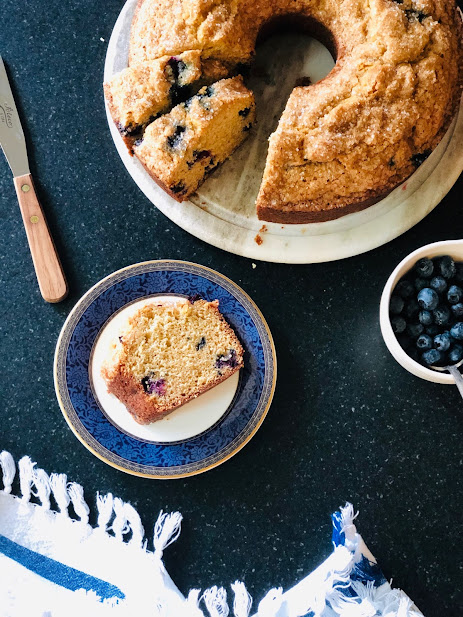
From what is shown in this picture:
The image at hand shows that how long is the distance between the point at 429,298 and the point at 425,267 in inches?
4.6

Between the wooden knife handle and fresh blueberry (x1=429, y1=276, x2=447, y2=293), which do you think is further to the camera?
the wooden knife handle

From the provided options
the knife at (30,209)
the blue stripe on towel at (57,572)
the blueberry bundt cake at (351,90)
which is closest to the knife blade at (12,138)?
the knife at (30,209)

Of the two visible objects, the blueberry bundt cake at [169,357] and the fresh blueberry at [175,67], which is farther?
the blueberry bundt cake at [169,357]

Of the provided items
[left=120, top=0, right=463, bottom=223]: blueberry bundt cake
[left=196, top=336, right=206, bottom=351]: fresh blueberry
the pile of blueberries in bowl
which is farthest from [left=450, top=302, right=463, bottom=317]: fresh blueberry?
[left=196, top=336, right=206, bottom=351]: fresh blueberry

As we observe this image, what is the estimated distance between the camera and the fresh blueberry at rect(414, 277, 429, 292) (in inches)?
93.2

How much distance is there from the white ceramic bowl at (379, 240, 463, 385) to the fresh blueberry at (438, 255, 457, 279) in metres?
0.03

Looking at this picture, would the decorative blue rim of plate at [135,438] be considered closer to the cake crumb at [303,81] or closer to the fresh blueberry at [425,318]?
the fresh blueberry at [425,318]

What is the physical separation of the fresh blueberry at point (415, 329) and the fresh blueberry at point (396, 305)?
0.24 ft

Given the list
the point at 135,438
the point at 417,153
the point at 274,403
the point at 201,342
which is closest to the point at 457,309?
the point at 417,153

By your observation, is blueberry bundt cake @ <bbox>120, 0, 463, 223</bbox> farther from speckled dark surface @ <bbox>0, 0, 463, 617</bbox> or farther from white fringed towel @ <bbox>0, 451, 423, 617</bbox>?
white fringed towel @ <bbox>0, 451, 423, 617</bbox>

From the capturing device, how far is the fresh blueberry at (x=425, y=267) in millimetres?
2344

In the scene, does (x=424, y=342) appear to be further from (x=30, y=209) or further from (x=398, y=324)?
(x=30, y=209)

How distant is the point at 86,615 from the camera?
2434 millimetres

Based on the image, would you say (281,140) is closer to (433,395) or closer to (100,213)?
(100,213)
